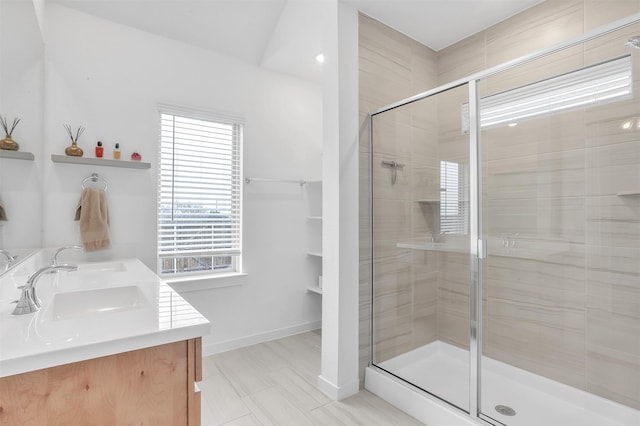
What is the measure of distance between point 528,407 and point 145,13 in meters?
3.62

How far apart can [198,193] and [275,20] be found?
159 centimetres

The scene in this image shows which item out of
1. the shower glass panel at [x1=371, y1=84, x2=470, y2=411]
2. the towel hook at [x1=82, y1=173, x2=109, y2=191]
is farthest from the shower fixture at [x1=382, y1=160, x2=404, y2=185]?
the towel hook at [x1=82, y1=173, x2=109, y2=191]

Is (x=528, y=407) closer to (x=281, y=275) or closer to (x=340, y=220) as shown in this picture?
(x=340, y=220)

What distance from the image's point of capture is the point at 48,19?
221cm

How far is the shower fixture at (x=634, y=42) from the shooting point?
1544 mm

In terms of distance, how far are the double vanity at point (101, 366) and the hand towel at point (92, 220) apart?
1068mm

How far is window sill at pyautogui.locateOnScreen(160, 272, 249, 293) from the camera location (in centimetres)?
266

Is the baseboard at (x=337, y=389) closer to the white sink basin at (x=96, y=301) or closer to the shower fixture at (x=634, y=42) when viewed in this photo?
the white sink basin at (x=96, y=301)

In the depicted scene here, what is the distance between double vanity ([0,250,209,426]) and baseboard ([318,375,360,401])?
4.12ft

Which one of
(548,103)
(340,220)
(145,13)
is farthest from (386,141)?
(145,13)

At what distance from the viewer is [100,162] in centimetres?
230

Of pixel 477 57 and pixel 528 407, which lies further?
pixel 477 57

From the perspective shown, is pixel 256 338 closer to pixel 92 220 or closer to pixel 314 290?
pixel 314 290

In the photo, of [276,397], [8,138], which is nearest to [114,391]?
[8,138]
